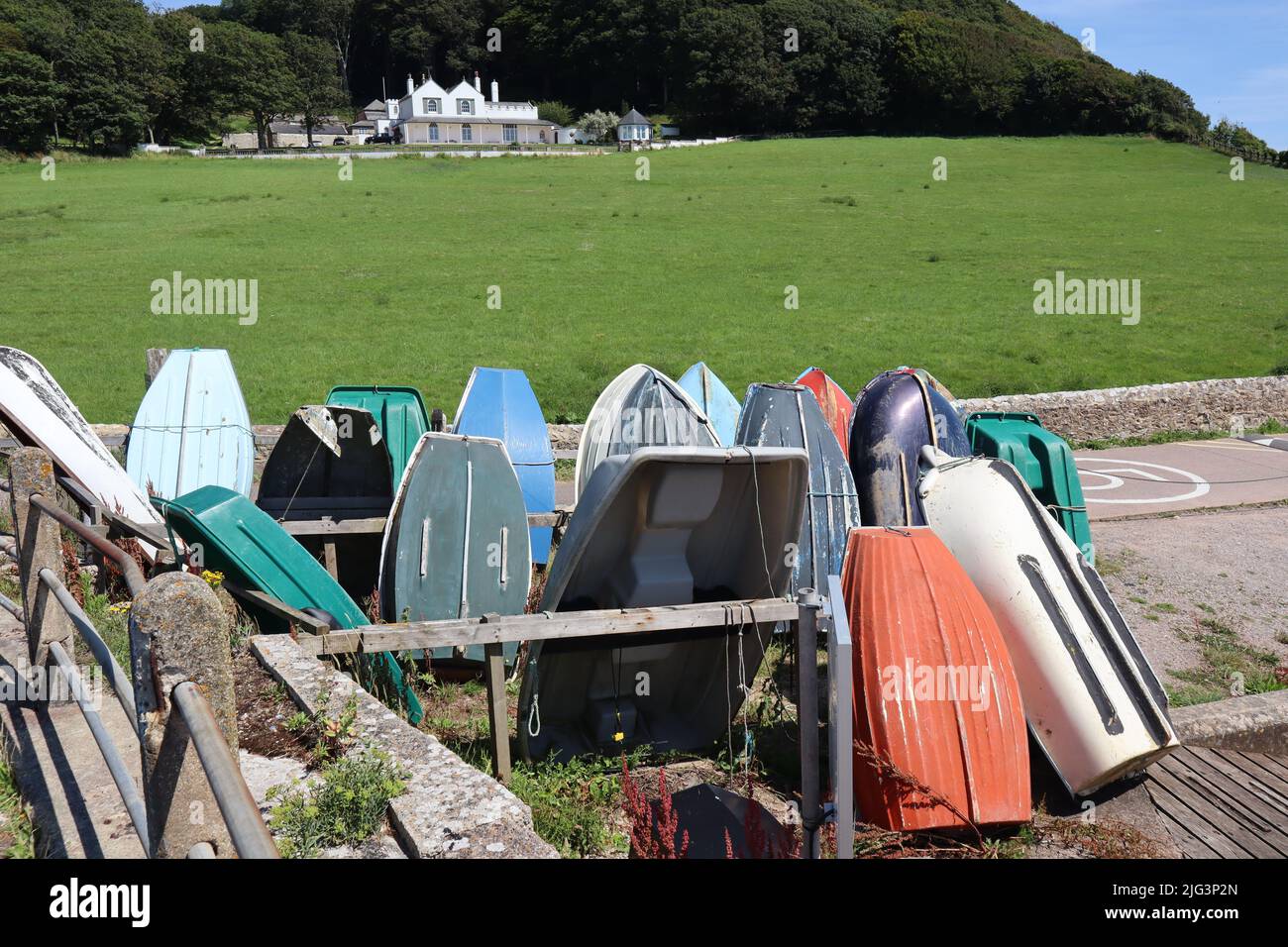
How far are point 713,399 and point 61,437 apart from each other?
5858 millimetres

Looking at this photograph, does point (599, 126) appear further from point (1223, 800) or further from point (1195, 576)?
point (1223, 800)

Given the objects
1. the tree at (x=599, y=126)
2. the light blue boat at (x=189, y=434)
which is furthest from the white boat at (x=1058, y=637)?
the tree at (x=599, y=126)

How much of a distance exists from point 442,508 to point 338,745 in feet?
9.75

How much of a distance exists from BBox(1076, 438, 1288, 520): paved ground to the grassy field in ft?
12.1

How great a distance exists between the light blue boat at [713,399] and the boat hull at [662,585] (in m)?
4.36

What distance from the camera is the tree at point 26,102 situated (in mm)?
49469

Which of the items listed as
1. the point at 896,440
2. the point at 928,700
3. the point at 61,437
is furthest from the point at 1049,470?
the point at 61,437

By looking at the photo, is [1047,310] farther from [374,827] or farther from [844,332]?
[374,827]

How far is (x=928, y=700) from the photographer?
16.1 feet

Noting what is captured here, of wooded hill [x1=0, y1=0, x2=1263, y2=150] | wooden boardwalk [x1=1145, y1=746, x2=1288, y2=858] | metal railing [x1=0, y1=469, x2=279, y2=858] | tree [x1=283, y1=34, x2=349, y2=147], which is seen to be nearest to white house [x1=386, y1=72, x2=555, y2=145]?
tree [x1=283, y1=34, x2=349, y2=147]

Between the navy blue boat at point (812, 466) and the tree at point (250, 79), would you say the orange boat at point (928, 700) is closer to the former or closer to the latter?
the navy blue boat at point (812, 466)

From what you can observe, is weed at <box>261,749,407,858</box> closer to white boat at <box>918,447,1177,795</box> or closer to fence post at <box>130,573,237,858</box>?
fence post at <box>130,573,237,858</box>

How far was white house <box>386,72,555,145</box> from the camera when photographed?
77.1 metres

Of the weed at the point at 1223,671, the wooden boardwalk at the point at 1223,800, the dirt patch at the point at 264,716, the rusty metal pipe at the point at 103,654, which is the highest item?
the rusty metal pipe at the point at 103,654
